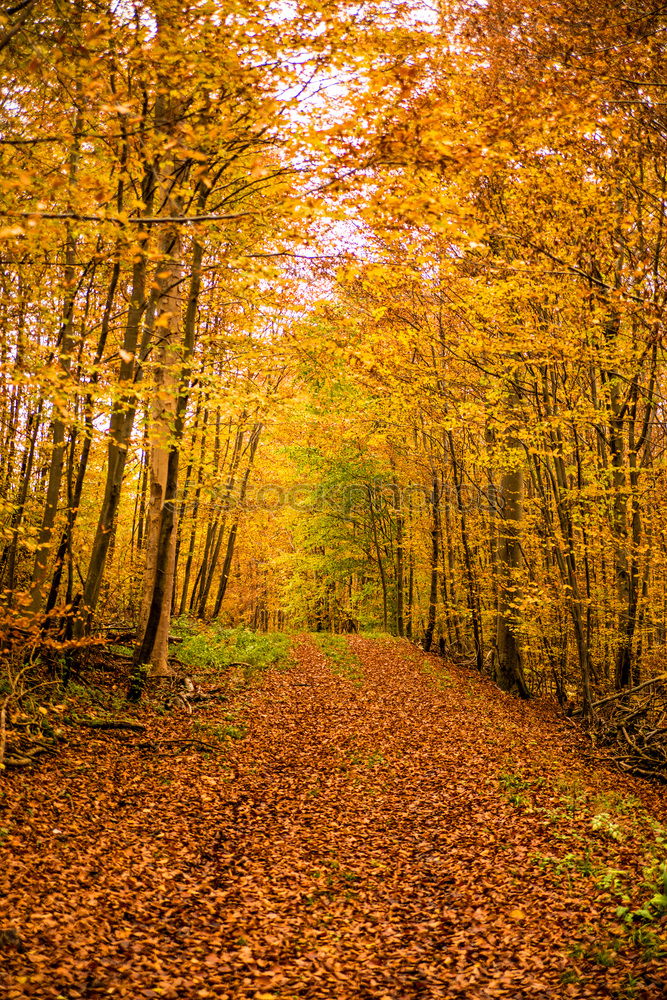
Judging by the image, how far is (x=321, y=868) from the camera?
654cm

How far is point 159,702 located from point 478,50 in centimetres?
1266

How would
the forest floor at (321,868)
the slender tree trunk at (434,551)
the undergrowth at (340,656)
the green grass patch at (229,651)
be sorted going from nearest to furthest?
the forest floor at (321,868) → the green grass patch at (229,651) → the undergrowth at (340,656) → the slender tree trunk at (434,551)

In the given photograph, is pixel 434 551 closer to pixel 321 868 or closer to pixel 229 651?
pixel 229 651

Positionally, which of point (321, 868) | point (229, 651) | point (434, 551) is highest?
point (434, 551)

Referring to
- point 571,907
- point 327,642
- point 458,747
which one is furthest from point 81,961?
point 327,642

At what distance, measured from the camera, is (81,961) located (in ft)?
14.6

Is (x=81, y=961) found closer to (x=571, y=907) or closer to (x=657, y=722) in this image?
(x=571, y=907)

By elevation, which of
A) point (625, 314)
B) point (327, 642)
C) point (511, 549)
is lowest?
point (327, 642)

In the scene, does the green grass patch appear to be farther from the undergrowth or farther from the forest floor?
the forest floor

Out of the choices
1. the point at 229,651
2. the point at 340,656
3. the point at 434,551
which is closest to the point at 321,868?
the point at 229,651

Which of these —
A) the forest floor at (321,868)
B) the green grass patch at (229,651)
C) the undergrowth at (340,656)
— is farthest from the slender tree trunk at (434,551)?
the forest floor at (321,868)

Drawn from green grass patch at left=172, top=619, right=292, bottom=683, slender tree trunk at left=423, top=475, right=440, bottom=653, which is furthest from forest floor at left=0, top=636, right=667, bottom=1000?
slender tree trunk at left=423, top=475, right=440, bottom=653

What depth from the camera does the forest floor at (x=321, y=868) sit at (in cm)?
461

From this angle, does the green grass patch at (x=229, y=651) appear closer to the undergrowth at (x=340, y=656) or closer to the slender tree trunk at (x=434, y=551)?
the undergrowth at (x=340, y=656)
